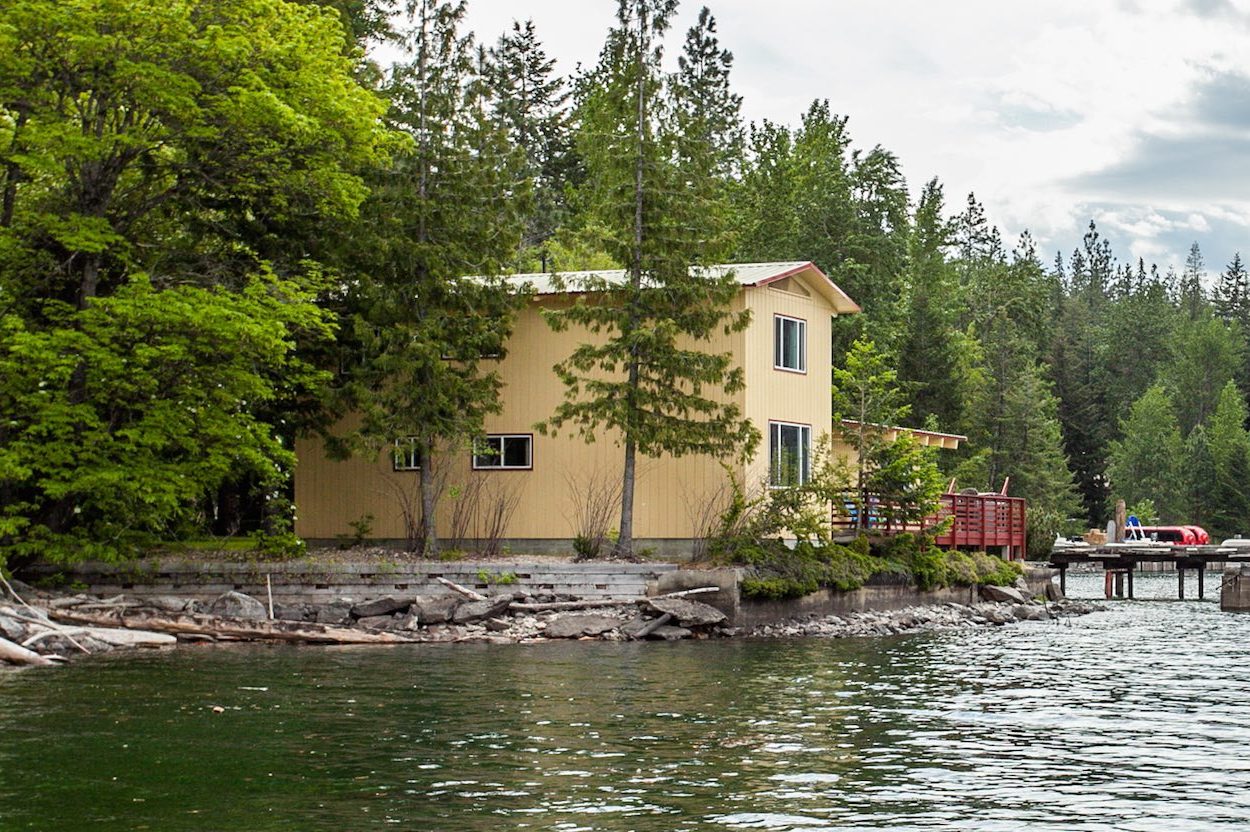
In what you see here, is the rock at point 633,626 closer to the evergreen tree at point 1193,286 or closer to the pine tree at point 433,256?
the pine tree at point 433,256

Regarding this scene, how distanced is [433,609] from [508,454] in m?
7.22

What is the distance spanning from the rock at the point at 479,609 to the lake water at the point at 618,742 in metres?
3.44

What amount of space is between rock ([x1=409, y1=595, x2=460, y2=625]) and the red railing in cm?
1049

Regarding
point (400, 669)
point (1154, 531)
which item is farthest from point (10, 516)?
point (1154, 531)

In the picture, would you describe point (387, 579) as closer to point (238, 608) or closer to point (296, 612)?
point (296, 612)

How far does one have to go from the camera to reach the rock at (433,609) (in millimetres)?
30547

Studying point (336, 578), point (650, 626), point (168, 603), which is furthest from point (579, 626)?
point (168, 603)

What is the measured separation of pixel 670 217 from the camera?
3397 cm

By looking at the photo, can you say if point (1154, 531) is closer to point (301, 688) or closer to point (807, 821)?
point (301, 688)

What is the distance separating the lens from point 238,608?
30.6 metres

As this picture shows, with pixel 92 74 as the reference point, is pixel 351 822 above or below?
below

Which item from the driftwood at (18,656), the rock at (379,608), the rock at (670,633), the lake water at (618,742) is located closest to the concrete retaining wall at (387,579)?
the rock at (379,608)

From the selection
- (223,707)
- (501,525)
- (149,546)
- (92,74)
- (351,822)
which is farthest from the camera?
(501,525)

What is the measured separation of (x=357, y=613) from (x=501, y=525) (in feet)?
21.0
